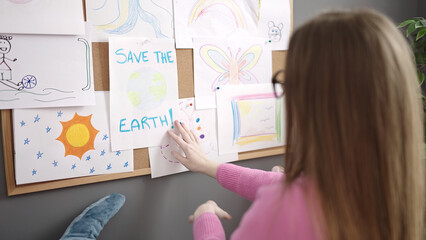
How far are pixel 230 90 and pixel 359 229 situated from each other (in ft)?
2.49

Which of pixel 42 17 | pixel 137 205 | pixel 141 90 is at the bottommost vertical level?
pixel 137 205

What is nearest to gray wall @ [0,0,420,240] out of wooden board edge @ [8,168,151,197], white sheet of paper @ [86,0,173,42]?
wooden board edge @ [8,168,151,197]

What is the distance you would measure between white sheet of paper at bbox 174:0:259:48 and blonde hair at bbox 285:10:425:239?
62cm

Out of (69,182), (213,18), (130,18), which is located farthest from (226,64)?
(69,182)

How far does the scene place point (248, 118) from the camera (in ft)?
4.14

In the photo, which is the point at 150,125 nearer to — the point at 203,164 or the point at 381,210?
the point at 203,164

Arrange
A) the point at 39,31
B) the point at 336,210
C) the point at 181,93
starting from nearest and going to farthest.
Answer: the point at 336,210 → the point at 39,31 → the point at 181,93

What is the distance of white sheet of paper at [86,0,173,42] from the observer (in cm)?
96

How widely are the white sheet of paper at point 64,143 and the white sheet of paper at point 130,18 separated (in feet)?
0.67

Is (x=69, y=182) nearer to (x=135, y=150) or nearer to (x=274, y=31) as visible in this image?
(x=135, y=150)

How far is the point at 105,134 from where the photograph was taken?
100 centimetres

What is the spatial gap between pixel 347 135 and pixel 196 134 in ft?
2.28

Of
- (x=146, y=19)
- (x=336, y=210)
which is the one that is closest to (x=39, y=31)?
(x=146, y=19)

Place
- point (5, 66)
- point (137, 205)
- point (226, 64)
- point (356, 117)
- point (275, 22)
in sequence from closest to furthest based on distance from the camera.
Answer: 1. point (356, 117)
2. point (5, 66)
3. point (137, 205)
4. point (226, 64)
5. point (275, 22)
